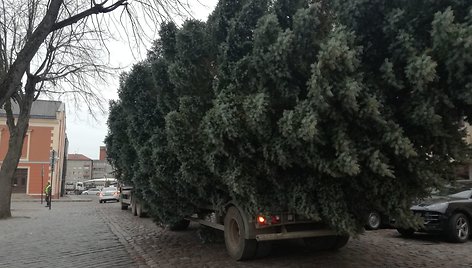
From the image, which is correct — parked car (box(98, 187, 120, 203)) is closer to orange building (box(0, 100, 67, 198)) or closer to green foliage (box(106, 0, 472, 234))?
orange building (box(0, 100, 67, 198))

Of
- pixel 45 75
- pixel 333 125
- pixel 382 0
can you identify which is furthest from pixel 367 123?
pixel 45 75

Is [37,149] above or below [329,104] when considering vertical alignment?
above

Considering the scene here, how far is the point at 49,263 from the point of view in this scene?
7.95 m

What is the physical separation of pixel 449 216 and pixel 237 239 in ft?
18.4

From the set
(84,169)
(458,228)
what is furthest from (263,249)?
(84,169)

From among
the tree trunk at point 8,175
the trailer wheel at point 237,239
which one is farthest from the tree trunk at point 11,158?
the trailer wheel at point 237,239

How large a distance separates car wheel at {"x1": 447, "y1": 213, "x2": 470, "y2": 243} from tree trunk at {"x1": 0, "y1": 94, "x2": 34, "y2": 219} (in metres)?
17.0

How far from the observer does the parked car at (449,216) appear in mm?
9898

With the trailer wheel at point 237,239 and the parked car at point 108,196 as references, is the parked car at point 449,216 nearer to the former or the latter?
the trailer wheel at point 237,239

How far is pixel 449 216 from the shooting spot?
9922mm

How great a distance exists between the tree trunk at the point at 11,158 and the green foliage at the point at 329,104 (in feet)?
46.8

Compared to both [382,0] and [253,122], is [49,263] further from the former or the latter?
[382,0]

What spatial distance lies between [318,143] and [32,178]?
47088mm

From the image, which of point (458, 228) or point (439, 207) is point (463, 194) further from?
point (439, 207)
